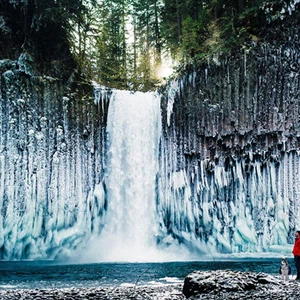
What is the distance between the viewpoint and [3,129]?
2086 centimetres

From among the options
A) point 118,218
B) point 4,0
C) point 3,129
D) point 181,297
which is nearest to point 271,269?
point 181,297

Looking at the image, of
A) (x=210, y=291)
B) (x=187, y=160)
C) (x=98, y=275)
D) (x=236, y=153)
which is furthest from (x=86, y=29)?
(x=210, y=291)

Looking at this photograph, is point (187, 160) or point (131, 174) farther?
point (131, 174)

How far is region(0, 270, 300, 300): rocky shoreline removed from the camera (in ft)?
27.1

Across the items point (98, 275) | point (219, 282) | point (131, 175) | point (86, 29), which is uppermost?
point (86, 29)

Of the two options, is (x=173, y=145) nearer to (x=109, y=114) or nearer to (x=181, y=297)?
(x=109, y=114)

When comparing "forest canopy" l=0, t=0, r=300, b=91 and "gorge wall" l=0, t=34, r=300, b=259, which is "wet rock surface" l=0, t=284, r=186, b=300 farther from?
"forest canopy" l=0, t=0, r=300, b=91

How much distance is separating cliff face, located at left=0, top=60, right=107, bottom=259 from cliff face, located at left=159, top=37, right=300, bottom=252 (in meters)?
4.02

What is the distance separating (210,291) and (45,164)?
560 inches

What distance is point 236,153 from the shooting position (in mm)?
21422

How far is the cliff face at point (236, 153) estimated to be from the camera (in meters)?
20.8

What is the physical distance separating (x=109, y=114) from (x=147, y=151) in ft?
9.43

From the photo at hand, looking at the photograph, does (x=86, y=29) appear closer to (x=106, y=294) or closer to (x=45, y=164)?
(x=45, y=164)

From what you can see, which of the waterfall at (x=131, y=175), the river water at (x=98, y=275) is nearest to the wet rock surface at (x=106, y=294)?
the river water at (x=98, y=275)
